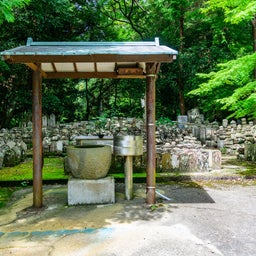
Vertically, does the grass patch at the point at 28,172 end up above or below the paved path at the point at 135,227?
above

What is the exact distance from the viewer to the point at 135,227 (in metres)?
3.73

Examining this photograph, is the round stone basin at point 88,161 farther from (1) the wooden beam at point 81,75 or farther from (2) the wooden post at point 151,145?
(1) the wooden beam at point 81,75

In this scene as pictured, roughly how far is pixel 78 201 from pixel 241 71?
15.6 feet

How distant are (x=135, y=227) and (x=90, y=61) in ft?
8.69

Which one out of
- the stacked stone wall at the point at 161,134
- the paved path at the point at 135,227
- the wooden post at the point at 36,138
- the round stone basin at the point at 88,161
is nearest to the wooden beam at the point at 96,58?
the wooden post at the point at 36,138

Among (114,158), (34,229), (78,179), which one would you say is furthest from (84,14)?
(34,229)

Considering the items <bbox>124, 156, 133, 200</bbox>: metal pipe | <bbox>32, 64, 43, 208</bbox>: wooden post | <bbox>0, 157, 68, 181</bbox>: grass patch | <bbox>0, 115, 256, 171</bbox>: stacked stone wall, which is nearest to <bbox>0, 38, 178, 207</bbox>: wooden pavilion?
<bbox>32, 64, 43, 208</bbox>: wooden post

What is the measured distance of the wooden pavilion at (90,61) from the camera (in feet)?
14.0

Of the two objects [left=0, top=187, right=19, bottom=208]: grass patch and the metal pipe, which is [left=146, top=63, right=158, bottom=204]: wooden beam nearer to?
the metal pipe

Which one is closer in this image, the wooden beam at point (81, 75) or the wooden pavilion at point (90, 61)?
the wooden pavilion at point (90, 61)

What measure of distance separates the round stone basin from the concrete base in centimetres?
12

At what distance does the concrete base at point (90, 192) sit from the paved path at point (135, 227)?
149 mm

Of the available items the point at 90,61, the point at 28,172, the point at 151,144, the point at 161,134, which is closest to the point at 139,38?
the point at 161,134

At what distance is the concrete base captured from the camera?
478 cm
